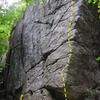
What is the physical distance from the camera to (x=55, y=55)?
8844 millimetres

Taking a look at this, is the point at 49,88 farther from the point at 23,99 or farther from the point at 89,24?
the point at 89,24

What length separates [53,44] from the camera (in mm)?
9266

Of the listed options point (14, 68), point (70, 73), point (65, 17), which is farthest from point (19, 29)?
point (70, 73)

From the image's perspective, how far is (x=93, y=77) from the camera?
8797 millimetres

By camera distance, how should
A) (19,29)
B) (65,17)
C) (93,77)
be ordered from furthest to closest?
(19,29) < (65,17) < (93,77)

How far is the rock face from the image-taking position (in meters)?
8.37

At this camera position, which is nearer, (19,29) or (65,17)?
(65,17)

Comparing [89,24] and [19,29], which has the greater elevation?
[19,29]

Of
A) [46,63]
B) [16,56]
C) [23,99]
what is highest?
[16,56]

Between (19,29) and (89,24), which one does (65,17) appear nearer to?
(89,24)

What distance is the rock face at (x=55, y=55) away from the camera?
8.37 meters

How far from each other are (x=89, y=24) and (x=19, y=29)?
4.95 m

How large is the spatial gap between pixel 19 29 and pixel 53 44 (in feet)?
13.5

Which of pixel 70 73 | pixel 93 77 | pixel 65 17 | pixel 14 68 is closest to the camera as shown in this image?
pixel 70 73
